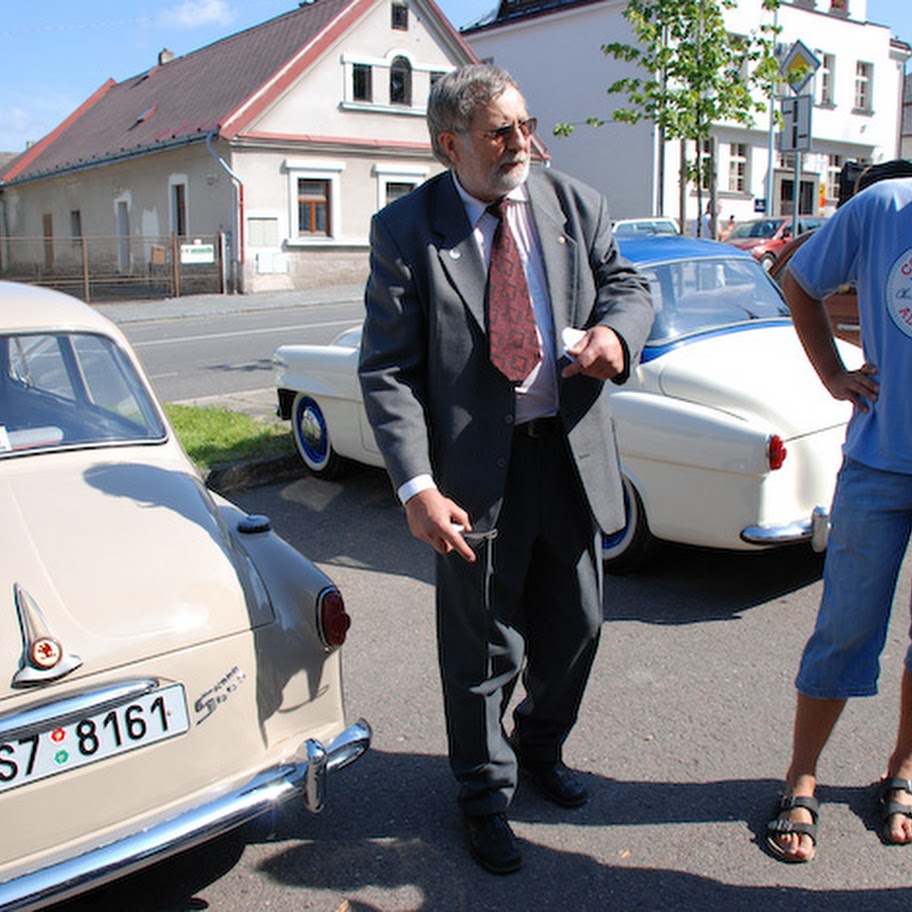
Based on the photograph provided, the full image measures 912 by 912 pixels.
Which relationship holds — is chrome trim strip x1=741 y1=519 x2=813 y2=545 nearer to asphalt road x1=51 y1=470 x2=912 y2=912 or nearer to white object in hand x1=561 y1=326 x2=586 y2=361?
asphalt road x1=51 y1=470 x2=912 y2=912

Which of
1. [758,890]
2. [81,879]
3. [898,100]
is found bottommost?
[758,890]

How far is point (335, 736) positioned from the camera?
2.85 m

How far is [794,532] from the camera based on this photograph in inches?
171

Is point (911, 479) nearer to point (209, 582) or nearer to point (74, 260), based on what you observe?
point (209, 582)

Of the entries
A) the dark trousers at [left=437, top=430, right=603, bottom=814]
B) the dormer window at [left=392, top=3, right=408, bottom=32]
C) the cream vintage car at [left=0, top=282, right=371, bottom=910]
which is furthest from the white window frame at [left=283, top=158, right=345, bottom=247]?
the dark trousers at [left=437, top=430, right=603, bottom=814]

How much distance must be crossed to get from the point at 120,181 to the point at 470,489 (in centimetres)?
3165

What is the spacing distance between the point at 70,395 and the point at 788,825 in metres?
2.75

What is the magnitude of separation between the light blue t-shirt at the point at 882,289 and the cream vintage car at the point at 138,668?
1578 millimetres

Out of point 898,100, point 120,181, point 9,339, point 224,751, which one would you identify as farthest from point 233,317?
point 898,100

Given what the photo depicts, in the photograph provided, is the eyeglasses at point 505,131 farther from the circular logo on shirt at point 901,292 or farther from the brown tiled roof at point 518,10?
the brown tiled roof at point 518,10

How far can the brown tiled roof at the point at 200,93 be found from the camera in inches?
1037

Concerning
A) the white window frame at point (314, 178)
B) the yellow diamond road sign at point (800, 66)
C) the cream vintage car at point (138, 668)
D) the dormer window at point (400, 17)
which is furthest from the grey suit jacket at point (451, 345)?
the dormer window at point (400, 17)

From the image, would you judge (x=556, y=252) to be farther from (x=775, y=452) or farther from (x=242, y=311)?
(x=242, y=311)

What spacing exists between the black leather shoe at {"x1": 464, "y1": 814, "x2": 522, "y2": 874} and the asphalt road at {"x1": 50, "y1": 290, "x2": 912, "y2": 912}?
0.04 metres
